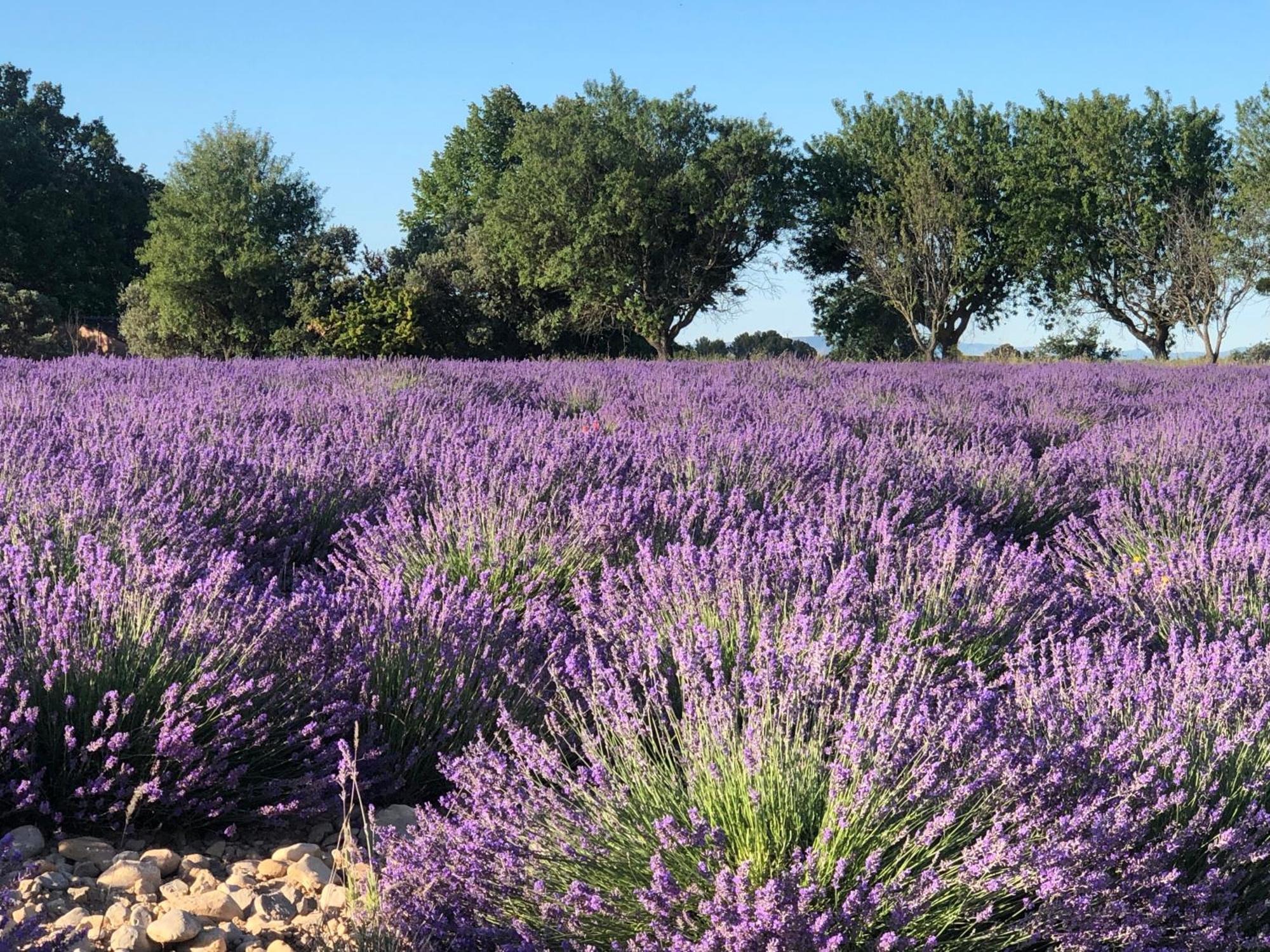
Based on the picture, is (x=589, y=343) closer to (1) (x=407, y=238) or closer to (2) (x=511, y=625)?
(1) (x=407, y=238)

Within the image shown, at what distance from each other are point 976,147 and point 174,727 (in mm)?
30770

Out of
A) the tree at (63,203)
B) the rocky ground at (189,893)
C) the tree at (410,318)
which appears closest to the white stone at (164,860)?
the rocky ground at (189,893)

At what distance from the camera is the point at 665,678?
244 cm

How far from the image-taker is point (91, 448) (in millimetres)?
4215

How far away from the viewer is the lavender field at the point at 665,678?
159 cm

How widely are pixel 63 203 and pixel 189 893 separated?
34004 mm

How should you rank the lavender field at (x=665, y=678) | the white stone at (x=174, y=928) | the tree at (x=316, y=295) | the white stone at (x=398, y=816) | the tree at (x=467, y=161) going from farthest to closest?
the tree at (x=467, y=161) < the tree at (x=316, y=295) < the white stone at (x=398, y=816) < the white stone at (x=174, y=928) < the lavender field at (x=665, y=678)

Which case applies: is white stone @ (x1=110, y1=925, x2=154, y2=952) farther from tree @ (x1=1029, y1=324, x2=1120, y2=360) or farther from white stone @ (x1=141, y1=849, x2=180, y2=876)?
tree @ (x1=1029, y1=324, x2=1120, y2=360)

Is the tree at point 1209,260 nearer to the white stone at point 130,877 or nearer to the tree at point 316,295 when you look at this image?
the tree at point 316,295

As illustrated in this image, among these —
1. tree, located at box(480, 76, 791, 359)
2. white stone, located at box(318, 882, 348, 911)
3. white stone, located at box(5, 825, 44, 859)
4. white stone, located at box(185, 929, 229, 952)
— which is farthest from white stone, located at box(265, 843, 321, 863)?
tree, located at box(480, 76, 791, 359)

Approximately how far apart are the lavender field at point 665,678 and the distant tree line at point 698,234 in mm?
16963

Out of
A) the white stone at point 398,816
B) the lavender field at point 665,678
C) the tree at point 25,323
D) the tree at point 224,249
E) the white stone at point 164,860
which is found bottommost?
the white stone at point 164,860

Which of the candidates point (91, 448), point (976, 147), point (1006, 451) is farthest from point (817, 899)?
A: point (976, 147)

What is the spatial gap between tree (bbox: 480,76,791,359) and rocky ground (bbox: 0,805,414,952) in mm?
23149
